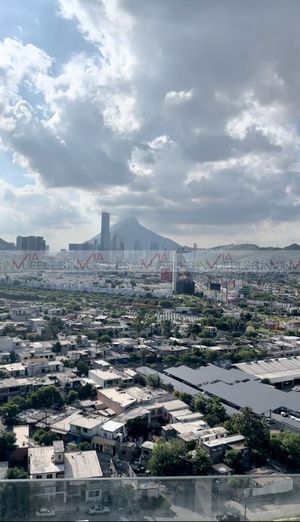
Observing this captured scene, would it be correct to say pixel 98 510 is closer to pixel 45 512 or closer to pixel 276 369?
pixel 45 512

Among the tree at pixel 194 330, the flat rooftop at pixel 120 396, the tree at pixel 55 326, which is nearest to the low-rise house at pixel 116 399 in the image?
the flat rooftop at pixel 120 396

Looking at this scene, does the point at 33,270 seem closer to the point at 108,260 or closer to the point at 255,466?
the point at 108,260

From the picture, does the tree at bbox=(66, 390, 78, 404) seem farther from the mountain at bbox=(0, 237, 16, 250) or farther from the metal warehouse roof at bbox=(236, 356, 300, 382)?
the mountain at bbox=(0, 237, 16, 250)

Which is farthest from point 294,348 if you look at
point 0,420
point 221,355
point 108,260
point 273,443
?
point 108,260

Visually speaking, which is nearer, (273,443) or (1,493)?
(1,493)

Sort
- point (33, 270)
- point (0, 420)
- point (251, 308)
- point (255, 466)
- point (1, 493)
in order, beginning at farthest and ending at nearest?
point (33, 270), point (251, 308), point (0, 420), point (255, 466), point (1, 493)

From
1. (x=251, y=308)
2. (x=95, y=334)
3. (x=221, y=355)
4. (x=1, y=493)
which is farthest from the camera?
(x=251, y=308)
